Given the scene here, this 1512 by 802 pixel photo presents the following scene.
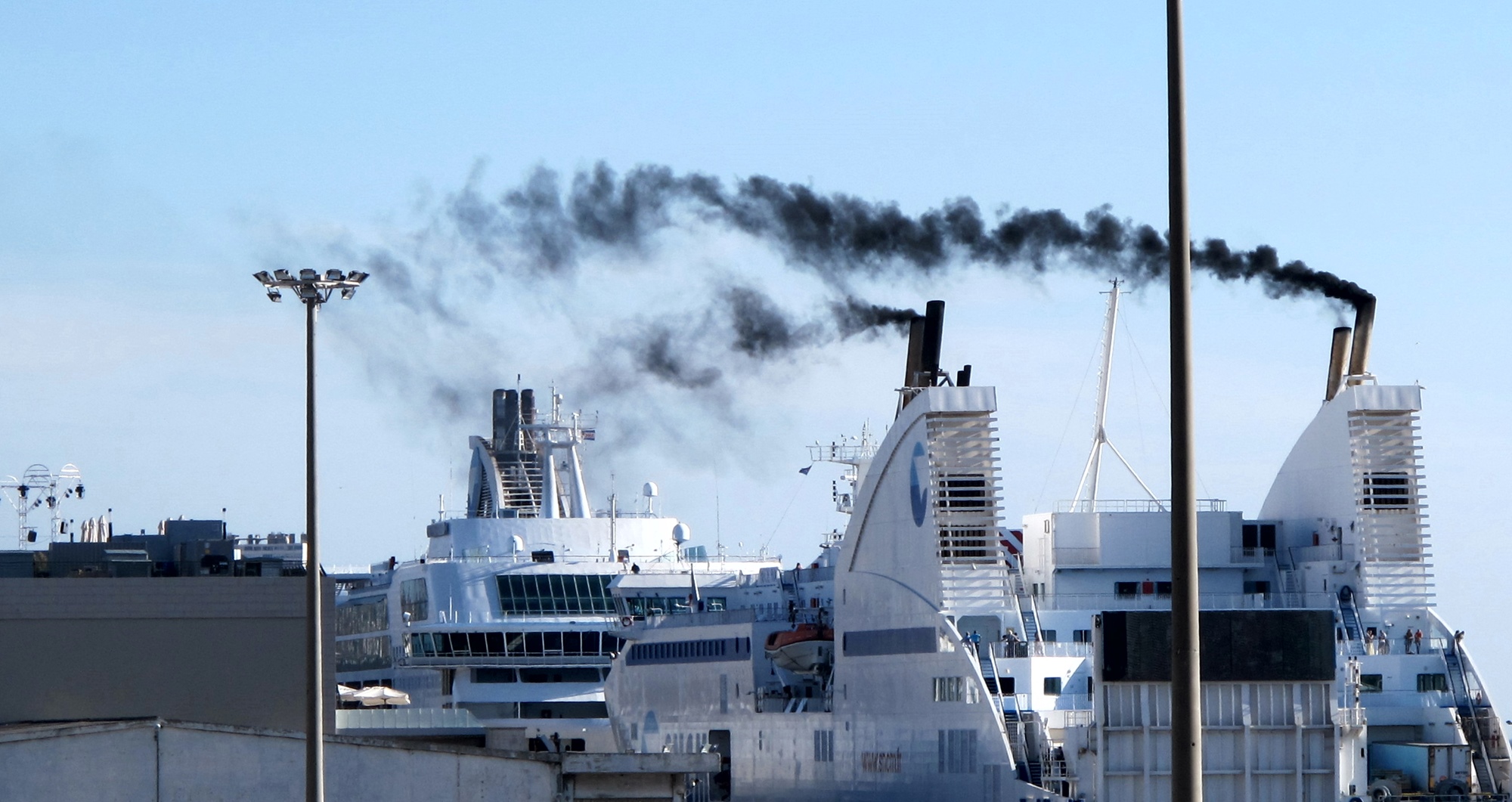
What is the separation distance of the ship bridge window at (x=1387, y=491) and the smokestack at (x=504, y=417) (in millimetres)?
51473

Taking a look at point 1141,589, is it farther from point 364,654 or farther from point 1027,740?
point 364,654

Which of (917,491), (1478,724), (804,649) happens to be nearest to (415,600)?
(804,649)

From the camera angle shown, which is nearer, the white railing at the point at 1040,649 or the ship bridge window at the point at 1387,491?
the white railing at the point at 1040,649

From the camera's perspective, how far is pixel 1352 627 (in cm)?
5034

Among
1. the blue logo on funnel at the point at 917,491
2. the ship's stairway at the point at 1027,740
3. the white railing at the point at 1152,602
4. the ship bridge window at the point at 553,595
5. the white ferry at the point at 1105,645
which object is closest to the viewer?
the white ferry at the point at 1105,645

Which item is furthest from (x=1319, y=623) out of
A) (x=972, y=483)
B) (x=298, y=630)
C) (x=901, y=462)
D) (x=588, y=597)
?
(x=588, y=597)

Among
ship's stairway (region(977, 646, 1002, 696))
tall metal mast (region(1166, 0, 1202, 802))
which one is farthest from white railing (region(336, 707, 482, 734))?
tall metal mast (region(1166, 0, 1202, 802))

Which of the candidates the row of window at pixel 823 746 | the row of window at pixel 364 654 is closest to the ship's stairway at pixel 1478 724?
the row of window at pixel 823 746

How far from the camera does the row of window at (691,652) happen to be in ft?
207

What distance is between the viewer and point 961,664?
1825 inches

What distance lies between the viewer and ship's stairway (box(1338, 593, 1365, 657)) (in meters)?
48.2

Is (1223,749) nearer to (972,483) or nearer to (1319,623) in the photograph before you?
(1319,623)

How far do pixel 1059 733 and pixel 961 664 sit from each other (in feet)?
8.25

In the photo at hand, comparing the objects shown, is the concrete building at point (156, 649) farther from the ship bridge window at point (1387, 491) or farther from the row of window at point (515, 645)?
the row of window at point (515, 645)
